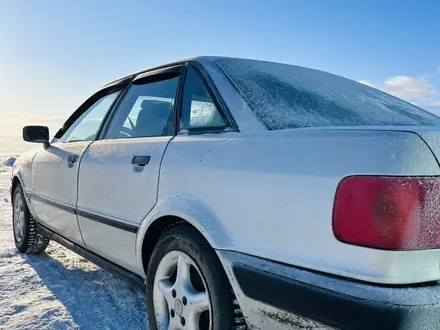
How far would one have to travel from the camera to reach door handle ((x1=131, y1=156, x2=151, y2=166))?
2301 millimetres

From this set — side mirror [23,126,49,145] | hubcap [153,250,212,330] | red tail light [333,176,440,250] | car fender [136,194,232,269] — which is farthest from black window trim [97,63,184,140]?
red tail light [333,176,440,250]

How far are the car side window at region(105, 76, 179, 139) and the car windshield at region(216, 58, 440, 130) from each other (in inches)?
16.6

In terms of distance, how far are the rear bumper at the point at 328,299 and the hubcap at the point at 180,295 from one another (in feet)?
0.87

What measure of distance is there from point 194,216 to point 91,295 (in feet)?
5.71

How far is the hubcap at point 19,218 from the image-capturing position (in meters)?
4.34

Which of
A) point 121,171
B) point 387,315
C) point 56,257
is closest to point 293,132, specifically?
point 387,315

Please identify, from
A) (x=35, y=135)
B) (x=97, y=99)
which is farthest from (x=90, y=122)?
(x=35, y=135)

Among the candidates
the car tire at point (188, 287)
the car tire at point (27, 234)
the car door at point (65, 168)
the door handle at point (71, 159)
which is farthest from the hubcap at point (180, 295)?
the car tire at point (27, 234)

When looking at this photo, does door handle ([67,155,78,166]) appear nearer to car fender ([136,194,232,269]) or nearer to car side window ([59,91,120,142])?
car side window ([59,91,120,142])

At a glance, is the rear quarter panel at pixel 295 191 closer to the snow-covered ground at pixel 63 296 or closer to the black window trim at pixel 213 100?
the black window trim at pixel 213 100

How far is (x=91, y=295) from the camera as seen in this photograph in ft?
10.4

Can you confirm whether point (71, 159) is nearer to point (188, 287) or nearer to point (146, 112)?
point (146, 112)

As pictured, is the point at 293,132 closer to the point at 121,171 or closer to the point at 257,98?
the point at 257,98

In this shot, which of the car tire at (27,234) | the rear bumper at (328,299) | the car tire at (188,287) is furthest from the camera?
the car tire at (27,234)
